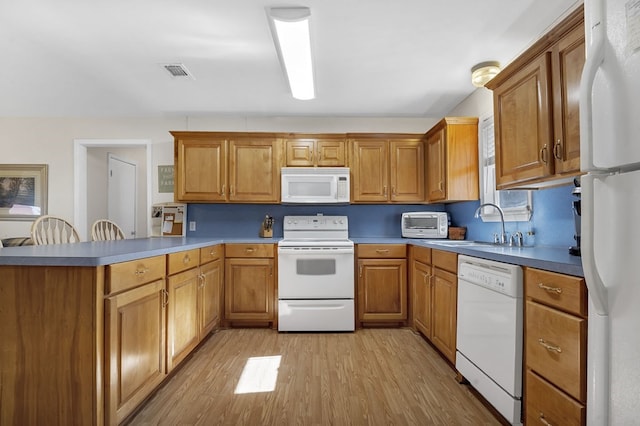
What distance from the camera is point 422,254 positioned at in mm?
2729

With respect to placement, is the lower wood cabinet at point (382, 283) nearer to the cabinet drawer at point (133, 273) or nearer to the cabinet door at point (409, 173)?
the cabinet door at point (409, 173)

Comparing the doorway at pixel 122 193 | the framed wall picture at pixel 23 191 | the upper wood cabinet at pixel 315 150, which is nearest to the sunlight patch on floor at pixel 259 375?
the upper wood cabinet at pixel 315 150

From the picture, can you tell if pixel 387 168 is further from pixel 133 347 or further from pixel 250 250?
pixel 133 347

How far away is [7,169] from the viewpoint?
3727 millimetres

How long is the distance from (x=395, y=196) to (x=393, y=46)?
62.9 inches

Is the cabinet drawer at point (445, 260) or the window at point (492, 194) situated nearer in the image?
the cabinet drawer at point (445, 260)

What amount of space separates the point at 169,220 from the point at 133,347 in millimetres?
2299

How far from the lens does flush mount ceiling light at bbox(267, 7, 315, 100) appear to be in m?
1.82

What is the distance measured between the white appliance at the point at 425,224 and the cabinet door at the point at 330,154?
37.9 inches

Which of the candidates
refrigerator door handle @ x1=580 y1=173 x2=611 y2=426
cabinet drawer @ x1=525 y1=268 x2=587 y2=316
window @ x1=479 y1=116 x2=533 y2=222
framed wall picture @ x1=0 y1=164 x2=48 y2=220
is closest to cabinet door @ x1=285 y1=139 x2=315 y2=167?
window @ x1=479 y1=116 x2=533 y2=222

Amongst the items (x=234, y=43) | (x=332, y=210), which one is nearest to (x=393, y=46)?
(x=234, y=43)

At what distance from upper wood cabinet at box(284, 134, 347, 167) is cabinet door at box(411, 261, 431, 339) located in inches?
54.1

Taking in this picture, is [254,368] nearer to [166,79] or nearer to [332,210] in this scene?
[332,210]

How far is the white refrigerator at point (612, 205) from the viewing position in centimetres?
80
